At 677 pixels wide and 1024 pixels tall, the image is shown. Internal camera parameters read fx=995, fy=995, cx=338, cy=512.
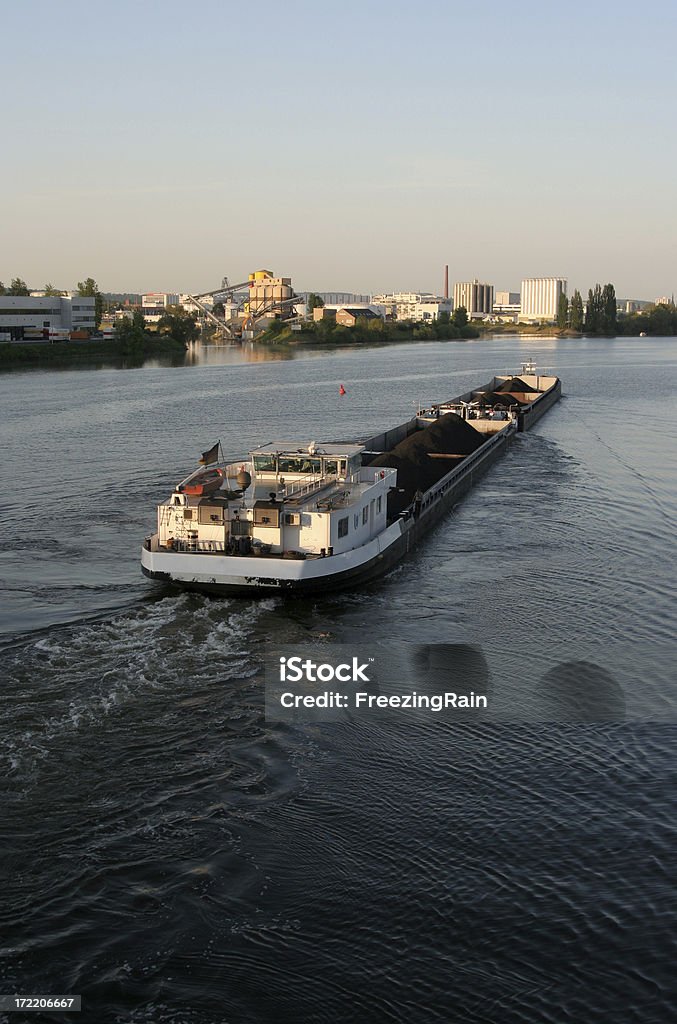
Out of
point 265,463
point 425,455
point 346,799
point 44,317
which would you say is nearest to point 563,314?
point 44,317

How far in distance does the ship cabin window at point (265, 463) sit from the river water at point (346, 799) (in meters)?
4.05

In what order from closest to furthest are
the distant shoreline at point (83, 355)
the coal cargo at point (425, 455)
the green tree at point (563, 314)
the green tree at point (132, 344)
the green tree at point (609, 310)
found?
the coal cargo at point (425, 455)
the distant shoreline at point (83, 355)
the green tree at point (132, 344)
the green tree at point (609, 310)
the green tree at point (563, 314)

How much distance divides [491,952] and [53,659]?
1032 centimetres

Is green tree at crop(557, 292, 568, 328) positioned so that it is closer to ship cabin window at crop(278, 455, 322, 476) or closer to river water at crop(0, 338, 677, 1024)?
river water at crop(0, 338, 677, 1024)

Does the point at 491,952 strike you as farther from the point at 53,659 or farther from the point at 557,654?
the point at 53,659

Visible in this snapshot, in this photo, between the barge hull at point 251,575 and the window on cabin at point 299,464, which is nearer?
the barge hull at point 251,575

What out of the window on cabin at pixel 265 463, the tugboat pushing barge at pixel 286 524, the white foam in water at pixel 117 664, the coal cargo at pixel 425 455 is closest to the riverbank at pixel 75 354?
the coal cargo at pixel 425 455

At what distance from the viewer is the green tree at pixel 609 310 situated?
182750 mm

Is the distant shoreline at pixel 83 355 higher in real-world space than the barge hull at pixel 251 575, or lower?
higher

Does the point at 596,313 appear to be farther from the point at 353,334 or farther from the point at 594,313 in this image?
the point at 353,334

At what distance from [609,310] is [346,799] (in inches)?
7270

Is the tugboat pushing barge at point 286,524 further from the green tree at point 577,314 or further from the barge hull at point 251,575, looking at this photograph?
the green tree at point 577,314

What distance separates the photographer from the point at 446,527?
3064cm

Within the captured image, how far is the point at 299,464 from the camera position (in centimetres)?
2552
